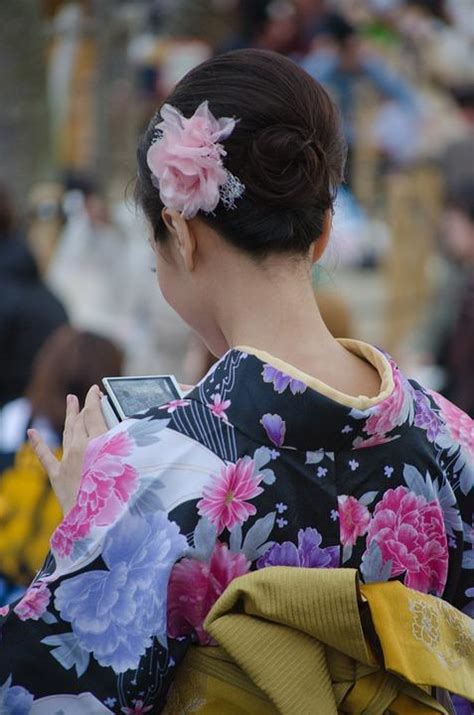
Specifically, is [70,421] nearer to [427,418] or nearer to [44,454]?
[44,454]

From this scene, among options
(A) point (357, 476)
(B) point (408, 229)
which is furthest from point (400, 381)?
(B) point (408, 229)

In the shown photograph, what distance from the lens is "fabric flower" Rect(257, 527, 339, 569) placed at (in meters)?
1.72

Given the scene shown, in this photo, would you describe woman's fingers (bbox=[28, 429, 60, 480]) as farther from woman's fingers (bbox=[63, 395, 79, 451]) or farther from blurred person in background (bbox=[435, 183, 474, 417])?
blurred person in background (bbox=[435, 183, 474, 417])

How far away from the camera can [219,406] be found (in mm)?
1737

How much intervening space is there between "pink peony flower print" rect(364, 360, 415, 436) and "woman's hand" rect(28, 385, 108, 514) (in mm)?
420

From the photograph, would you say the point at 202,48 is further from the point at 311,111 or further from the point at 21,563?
the point at 311,111

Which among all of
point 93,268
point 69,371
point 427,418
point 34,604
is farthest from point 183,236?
point 93,268

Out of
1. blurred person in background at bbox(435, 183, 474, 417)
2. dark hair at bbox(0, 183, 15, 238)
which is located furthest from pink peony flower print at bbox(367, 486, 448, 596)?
dark hair at bbox(0, 183, 15, 238)

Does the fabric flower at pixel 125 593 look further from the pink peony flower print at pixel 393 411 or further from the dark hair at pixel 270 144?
the dark hair at pixel 270 144

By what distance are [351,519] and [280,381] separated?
0.77 ft

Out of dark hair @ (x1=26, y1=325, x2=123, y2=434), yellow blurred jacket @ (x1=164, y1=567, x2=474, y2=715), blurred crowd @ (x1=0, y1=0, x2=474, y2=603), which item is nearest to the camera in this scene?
yellow blurred jacket @ (x1=164, y1=567, x2=474, y2=715)

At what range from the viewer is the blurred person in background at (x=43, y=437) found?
3174 millimetres

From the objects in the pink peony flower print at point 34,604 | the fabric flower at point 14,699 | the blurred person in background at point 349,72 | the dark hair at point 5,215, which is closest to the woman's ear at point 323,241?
the pink peony flower print at point 34,604

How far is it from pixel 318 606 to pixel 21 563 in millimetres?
1648
